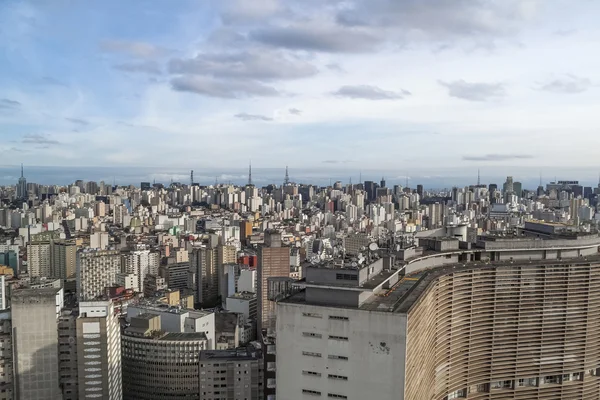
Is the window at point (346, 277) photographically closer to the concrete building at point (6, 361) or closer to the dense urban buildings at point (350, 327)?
the dense urban buildings at point (350, 327)

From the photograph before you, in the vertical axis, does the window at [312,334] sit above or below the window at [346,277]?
below

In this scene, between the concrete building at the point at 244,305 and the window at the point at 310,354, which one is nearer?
the window at the point at 310,354

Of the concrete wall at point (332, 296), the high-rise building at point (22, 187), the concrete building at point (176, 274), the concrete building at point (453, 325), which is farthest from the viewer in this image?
the high-rise building at point (22, 187)

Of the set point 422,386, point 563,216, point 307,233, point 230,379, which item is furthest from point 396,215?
point 422,386

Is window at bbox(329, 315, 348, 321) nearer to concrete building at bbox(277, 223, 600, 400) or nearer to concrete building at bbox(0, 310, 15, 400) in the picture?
concrete building at bbox(277, 223, 600, 400)

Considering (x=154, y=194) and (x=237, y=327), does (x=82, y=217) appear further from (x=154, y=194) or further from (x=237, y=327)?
(x=237, y=327)

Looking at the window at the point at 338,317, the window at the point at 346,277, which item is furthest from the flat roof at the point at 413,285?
the window at the point at 346,277

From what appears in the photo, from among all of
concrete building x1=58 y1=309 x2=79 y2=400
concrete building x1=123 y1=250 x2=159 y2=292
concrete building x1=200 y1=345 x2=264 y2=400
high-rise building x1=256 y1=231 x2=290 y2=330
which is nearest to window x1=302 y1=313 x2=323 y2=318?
concrete building x1=58 y1=309 x2=79 y2=400
